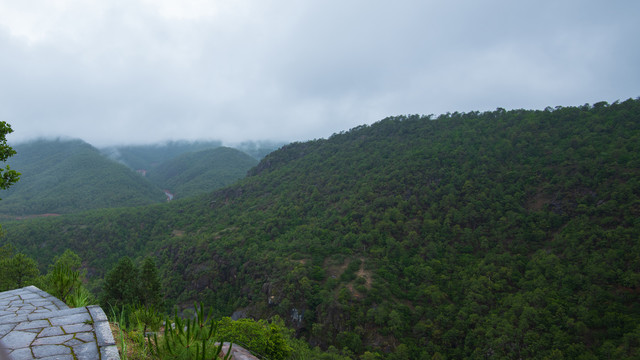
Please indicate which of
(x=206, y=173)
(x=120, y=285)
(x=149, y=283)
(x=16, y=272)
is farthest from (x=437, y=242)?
(x=206, y=173)

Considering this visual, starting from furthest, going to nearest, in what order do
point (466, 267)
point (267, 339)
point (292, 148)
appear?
point (292, 148) < point (466, 267) < point (267, 339)

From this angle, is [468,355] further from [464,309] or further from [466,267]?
[466,267]

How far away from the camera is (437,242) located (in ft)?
145

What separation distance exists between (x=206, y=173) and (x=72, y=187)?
59.7 m

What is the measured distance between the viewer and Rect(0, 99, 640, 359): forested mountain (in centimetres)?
2911

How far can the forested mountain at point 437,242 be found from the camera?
29.1m

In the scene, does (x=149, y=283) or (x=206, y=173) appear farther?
(x=206, y=173)

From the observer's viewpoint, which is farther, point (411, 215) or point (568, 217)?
point (411, 215)

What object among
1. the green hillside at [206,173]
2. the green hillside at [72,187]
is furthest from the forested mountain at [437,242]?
the green hillside at [206,173]

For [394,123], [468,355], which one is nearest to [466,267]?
[468,355]

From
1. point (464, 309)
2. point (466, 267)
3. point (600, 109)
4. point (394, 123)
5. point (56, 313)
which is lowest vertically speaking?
point (464, 309)

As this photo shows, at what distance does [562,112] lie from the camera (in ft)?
195

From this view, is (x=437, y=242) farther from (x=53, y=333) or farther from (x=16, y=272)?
(x=16, y=272)

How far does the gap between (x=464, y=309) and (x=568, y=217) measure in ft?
76.0
